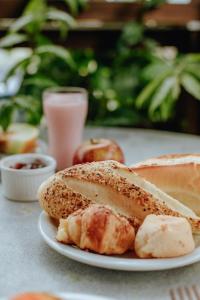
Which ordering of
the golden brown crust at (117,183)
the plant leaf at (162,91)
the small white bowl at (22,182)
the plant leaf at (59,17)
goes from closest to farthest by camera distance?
the golden brown crust at (117,183) < the small white bowl at (22,182) < the plant leaf at (162,91) < the plant leaf at (59,17)

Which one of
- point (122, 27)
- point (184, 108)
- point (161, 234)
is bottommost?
point (184, 108)

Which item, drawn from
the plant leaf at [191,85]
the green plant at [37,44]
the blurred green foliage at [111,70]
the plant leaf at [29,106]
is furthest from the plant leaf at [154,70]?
the plant leaf at [29,106]

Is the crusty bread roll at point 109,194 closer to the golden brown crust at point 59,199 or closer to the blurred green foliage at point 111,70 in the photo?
the golden brown crust at point 59,199

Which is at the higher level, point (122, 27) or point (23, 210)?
point (122, 27)

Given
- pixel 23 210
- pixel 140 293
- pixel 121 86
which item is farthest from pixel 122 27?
pixel 140 293

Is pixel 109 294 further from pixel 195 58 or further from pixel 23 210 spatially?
pixel 195 58

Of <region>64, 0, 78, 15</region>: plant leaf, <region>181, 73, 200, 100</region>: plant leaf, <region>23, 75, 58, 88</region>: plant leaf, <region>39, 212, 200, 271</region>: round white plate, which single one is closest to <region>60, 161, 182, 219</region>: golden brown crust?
<region>39, 212, 200, 271</region>: round white plate

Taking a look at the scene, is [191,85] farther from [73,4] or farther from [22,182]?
[22,182]
